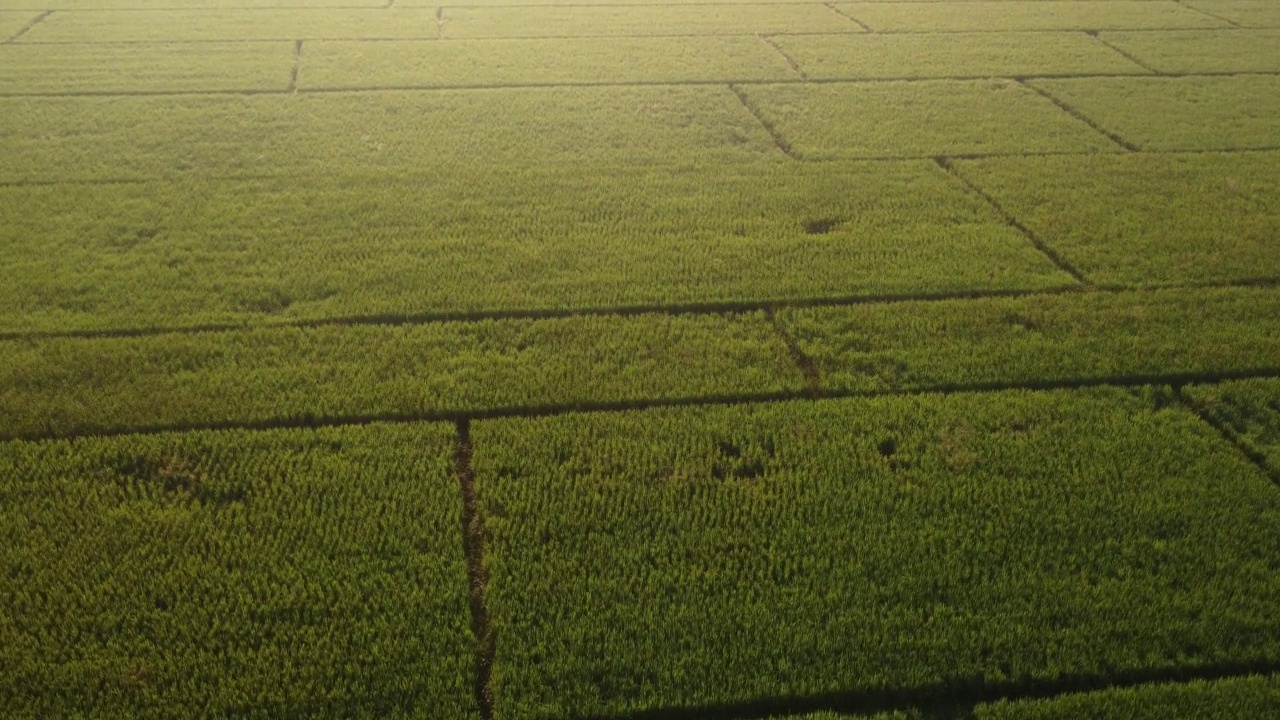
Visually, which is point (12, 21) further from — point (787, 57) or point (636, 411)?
point (636, 411)

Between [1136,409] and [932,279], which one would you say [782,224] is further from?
[1136,409]

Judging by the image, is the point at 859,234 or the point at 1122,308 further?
the point at 859,234

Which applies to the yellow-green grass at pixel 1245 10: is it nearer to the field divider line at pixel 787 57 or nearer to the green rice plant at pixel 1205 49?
the green rice plant at pixel 1205 49

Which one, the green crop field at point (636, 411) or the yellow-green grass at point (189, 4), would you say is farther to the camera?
the yellow-green grass at point (189, 4)

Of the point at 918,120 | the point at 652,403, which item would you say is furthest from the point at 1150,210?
the point at 652,403

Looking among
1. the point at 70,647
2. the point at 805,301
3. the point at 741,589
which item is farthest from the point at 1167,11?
the point at 70,647

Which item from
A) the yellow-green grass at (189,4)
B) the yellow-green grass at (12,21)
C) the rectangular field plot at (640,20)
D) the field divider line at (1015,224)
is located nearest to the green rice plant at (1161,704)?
the field divider line at (1015,224)

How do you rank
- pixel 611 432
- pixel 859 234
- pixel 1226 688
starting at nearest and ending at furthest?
pixel 1226 688, pixel 611 432, pixel 859 234
